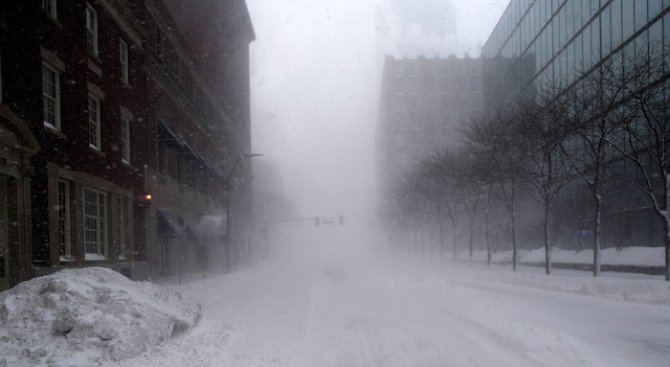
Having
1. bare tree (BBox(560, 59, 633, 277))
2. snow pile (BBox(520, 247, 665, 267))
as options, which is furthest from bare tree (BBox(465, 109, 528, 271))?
bare tree (BBox(560, 59, 633, 277))

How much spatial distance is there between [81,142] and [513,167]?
20.6 m

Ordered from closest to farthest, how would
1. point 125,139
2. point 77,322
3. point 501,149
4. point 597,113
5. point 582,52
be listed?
point 77,322, point 597,113, point 125,139, point 501,149, point 582,52

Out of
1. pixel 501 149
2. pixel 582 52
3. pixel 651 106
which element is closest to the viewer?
pixel 651 106

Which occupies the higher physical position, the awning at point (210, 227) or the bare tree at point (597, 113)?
the bare tree at point (597, 113)

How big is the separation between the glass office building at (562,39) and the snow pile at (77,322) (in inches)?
738

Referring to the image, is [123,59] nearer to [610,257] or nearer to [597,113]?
[597,113]

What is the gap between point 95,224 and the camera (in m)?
21.6

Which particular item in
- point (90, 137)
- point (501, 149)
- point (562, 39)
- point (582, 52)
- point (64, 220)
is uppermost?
point (562, 39)

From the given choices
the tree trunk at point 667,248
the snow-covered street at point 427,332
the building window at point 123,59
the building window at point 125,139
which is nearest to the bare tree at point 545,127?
the tree trunk at point 667,248

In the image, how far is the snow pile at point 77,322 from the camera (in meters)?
7.91

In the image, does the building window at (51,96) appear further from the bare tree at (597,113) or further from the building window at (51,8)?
the bare tree at (597,113)

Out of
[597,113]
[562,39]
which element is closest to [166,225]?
[597,113]

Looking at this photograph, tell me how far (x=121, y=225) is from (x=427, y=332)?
16.7m

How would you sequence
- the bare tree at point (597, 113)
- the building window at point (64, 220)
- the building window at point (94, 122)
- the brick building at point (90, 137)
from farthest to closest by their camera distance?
1. the bare tree at point (597, 113)
2. the building window at point (94, 122)
3. the building window at point (64, 220)
4. the brick building at point (90, 137)
